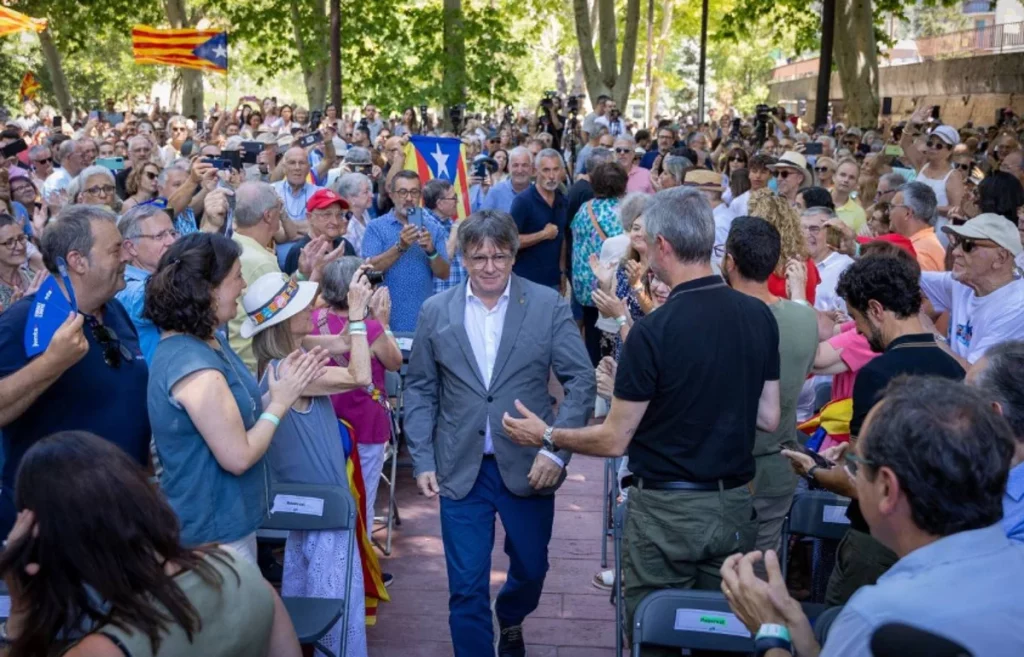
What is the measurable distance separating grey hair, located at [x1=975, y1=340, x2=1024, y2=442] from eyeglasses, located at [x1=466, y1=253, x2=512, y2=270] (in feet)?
6.65

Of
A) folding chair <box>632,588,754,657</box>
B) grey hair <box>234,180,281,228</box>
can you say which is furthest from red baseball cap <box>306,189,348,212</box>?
folding chair <box>632,588,754,657</box>

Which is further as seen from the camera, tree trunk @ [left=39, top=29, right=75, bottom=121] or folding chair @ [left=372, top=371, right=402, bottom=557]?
tree trunk @ [left=39, top=29, right=75, bottom=121]

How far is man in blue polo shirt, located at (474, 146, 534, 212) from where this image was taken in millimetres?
10453

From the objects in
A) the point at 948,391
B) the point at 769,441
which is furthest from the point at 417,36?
the point at 948,391

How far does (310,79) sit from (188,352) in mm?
24436

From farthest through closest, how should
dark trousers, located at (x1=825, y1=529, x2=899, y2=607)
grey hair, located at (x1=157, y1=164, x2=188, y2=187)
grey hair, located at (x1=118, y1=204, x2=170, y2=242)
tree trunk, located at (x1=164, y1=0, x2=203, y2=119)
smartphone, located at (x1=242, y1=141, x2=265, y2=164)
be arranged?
tree trunk, located at (x1=164, y1=0, x2=203, y2=119) → smartphone, located at (x1=242, y1=141, x2=265, y2=164) → grey hair, located at (x1=157, y1=164, x2=188, y2=187) → grey hair, located at (x1=118, y1=204, x2=170, y2=242) → dark trousers, located at (x1=825, y1=529, x2=899, y2=607)

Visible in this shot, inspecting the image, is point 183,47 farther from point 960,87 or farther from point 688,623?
point 688,623

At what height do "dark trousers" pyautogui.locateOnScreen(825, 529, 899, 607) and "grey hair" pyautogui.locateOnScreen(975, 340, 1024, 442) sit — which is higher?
"grey hair" pyautogui.locateOnScreen(975, 340, 1024, 442)

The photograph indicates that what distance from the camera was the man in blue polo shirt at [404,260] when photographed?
790cm

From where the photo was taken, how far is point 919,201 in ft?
23.5

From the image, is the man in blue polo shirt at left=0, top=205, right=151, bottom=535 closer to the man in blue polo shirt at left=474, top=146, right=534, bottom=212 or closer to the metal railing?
the man in blue polo shirt at left=474, top=146, right=534, bottom=212

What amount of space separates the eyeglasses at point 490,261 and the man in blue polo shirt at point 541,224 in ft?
15.8

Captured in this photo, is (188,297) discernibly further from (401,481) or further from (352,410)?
(401,481)

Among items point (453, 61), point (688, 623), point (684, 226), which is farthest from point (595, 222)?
point (453, 61)
